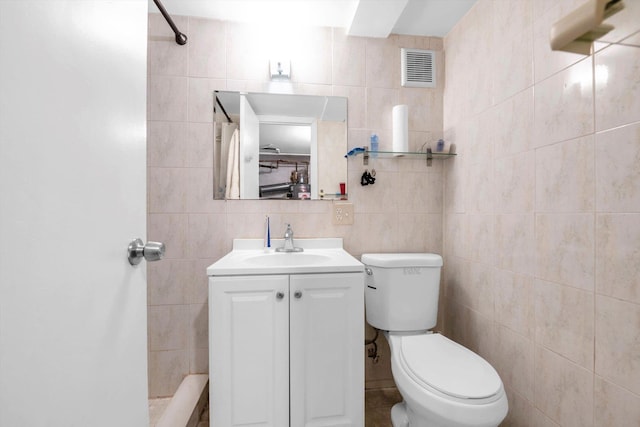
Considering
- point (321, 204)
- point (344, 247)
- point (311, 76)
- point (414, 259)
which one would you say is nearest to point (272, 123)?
point (311, 76)

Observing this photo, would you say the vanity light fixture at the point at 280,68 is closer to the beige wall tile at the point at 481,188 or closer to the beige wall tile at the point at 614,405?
the beige wall tile at the point at 481,188

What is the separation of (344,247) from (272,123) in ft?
2.87

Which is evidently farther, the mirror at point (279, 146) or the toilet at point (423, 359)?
the mirror at point (279, 146)

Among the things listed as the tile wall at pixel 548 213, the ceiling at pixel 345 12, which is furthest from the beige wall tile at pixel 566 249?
the ceiling at pixel 345 12

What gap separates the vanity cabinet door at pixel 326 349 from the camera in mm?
1178

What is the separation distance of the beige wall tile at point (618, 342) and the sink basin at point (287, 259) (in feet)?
3.39

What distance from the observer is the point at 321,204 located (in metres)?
1.68

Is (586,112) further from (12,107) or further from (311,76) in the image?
(12,107)

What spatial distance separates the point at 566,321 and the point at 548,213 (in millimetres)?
396

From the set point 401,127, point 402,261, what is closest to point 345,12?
point 401,127

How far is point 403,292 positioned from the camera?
4.74ft

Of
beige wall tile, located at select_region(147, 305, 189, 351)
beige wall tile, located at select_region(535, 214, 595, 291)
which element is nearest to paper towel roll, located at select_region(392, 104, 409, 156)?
beige wall tile, located at select_region(535, 214, 595, 291)

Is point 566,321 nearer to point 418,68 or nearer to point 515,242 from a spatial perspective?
point 515,242

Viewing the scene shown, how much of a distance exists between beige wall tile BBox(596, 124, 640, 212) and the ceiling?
3.55 ft
